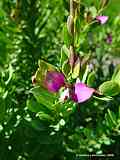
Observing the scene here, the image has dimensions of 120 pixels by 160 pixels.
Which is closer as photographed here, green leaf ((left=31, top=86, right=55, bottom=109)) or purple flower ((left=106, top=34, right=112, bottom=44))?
green leaf ((left=31, top=86, right=55, bottom=109))

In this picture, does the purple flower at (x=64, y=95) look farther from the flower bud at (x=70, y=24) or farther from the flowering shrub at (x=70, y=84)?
the flower bud at (x=70, y=24)

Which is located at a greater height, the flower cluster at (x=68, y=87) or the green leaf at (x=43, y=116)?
the flower cluster at (x=68, y=87)

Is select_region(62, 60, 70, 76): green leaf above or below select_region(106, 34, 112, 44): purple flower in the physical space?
above

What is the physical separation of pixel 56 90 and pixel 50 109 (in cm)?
10

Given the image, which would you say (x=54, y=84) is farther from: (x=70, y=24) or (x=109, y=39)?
(x=109, y=39)

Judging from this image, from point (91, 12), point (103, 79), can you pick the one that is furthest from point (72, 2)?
point (103, 79)

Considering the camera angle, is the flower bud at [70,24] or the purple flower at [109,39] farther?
the purple flower at [109,39]

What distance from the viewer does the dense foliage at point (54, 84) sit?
970 millimetres

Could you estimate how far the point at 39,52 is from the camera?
1.61 m

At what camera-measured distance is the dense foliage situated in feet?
3.18

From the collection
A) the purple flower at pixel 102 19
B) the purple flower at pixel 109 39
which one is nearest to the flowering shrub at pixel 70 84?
the purple flower at pixel 102 19

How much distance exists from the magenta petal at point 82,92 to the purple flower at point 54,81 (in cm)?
3

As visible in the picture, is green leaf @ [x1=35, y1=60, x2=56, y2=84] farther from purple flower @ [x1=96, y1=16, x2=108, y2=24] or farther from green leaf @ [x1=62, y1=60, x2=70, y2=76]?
purple flower @ [x1=96, y1=16, x2=108, y2=24]

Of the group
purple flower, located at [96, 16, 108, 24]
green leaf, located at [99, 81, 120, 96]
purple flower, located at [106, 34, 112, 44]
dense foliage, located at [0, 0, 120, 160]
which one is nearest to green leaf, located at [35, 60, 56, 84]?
→ dense foliage, located at [0, 0, 120, 160]
